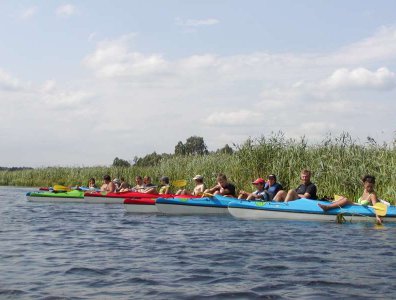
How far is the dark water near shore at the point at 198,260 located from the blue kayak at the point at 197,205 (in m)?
1.46

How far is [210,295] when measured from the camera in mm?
5586

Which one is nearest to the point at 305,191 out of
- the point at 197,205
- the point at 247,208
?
the point at 247,208

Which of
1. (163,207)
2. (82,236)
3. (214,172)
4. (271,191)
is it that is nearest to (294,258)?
(82,236)

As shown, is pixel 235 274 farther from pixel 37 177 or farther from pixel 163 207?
pixel 37 177

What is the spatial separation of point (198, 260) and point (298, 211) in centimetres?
510

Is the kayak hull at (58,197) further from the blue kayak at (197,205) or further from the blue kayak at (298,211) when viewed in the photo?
the blue kayak at (298,211)

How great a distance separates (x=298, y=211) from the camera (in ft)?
39.6

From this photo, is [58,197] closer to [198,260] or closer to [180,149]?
[198,260]

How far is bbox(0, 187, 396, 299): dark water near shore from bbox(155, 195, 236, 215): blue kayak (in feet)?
4.78

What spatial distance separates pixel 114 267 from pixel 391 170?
7.94 metres

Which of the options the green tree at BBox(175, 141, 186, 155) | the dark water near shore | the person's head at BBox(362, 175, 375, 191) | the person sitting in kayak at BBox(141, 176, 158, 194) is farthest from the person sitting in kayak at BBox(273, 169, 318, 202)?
the green tree at BBox(175, 141, 186, 155)

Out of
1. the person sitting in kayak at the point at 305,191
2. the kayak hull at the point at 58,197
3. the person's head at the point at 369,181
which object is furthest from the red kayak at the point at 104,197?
the person's head at the point at 369,181

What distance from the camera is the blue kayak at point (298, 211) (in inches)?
450

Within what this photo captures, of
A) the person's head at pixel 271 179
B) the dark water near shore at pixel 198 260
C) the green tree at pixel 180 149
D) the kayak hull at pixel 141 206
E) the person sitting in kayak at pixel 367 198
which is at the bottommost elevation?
the dark water near shore at pixel 198 260
